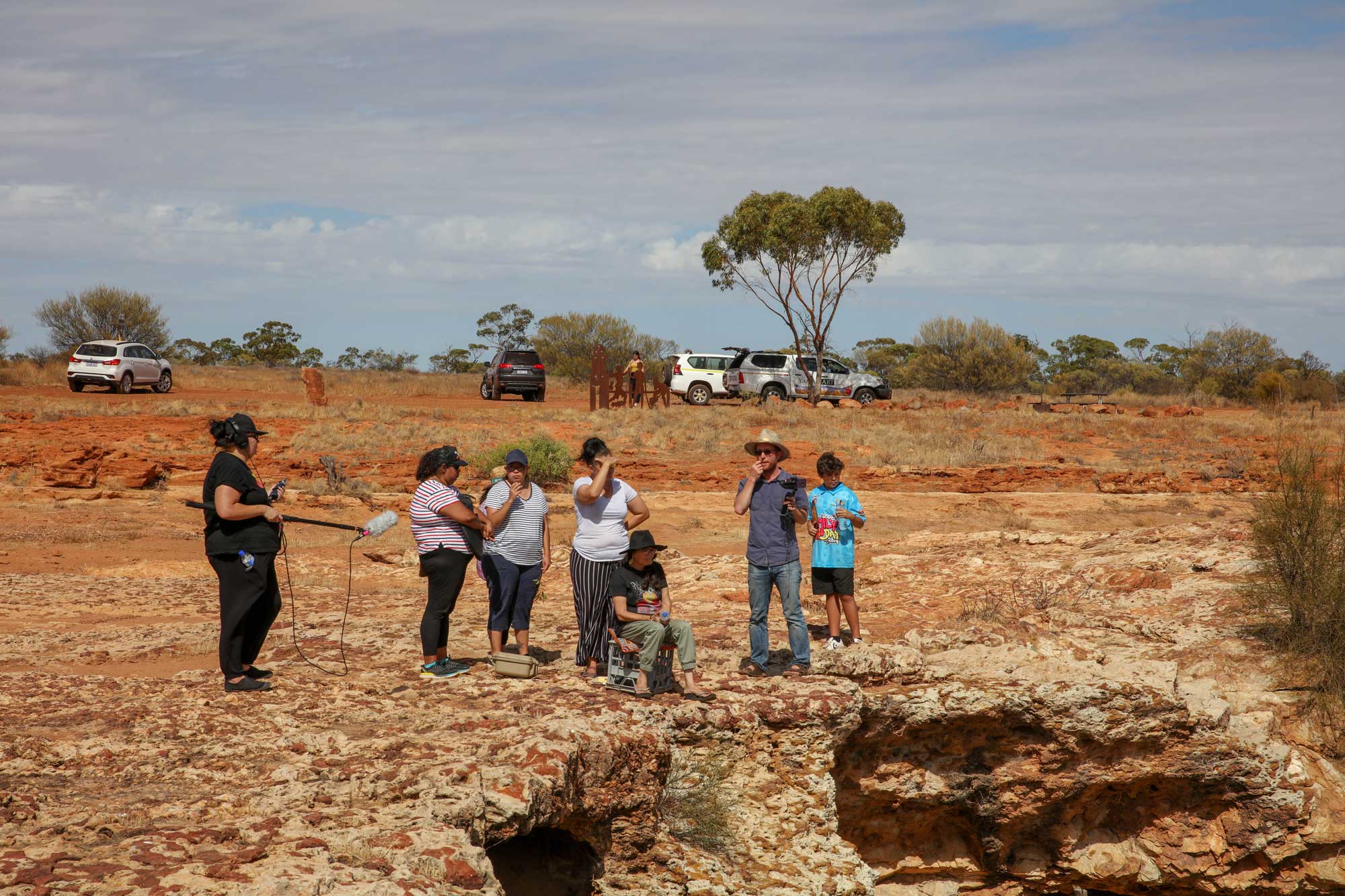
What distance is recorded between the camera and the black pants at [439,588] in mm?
7004

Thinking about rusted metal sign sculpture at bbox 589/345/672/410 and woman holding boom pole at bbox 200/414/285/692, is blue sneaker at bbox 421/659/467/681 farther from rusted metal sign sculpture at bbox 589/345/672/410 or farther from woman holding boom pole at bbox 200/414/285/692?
rusted metal sign sculpture at bbox 589/345/672/410

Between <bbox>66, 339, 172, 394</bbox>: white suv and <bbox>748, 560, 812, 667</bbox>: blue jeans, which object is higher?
<bbox>66, 339, 172, 394</bbox>: white suv

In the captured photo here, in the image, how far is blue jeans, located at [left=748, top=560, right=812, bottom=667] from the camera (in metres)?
7.30

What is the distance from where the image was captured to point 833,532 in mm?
7777

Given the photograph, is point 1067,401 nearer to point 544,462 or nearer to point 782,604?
point 544,462

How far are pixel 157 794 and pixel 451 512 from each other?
8.13ft

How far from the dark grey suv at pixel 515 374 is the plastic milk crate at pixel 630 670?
26024 mm

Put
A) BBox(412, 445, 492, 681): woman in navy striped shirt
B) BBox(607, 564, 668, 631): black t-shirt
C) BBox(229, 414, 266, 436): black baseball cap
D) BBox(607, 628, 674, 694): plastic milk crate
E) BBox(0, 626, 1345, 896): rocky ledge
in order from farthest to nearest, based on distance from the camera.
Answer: BBox(412, 445, 492, 681): woman in navy striped shirt
BBox(607, 628, 674, 694): plastic milk crate
BBox(607, 564, 668, 631): black t-shirt
BBox(229, 414, 266, 436): black baseball cap
BBox(0, 626, 1345, 896): rocky ledge

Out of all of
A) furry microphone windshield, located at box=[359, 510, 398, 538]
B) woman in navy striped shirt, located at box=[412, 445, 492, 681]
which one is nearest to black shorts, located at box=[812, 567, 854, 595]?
woman in navy striped shirt, located at box=[412, 445, 492, 681]

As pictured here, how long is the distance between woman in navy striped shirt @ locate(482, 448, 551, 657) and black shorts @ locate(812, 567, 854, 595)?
202 cm

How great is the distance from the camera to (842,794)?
7.64 m

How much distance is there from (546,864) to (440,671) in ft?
5.47

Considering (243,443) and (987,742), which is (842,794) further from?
(243,443)

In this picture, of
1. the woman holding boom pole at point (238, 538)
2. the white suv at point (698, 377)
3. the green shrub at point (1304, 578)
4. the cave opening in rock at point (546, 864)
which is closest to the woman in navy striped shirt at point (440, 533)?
the woman holding boom pole at point (238, 538)
